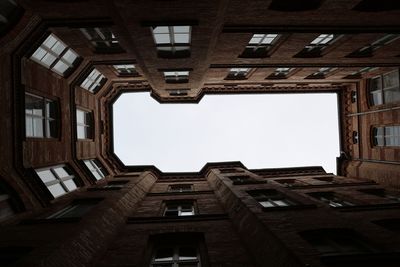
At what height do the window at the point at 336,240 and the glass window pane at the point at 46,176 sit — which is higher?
the glass window pane at the point at 46,176

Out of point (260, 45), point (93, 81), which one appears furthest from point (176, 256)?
point (93, 81)

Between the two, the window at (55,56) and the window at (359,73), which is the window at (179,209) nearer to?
the window at (55,56)

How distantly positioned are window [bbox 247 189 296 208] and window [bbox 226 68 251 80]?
31.8 ft

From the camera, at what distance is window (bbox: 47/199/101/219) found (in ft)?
43.3

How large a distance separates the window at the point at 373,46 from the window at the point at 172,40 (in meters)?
8.99

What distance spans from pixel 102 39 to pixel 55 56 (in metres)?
2.21

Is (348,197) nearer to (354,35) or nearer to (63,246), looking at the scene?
(354,35)

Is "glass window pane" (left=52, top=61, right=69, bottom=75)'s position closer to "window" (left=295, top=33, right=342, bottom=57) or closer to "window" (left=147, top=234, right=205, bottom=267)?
"window" (left=147, top=234, right=205, bottom=267)

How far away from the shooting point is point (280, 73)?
79.1ft

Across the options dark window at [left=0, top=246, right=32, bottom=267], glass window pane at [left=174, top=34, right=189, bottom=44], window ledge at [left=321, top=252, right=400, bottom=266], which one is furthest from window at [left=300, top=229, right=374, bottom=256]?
glass window pane at [left=174, top=34, right=189, bottom=44]

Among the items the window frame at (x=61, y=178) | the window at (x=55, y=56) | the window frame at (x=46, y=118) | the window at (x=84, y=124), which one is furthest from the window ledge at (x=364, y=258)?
the window at (x=84, y=124)

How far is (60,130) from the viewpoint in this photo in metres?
17.7

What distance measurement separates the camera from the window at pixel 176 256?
9.76 meters

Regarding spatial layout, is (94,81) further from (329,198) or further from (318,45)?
(329,198)
